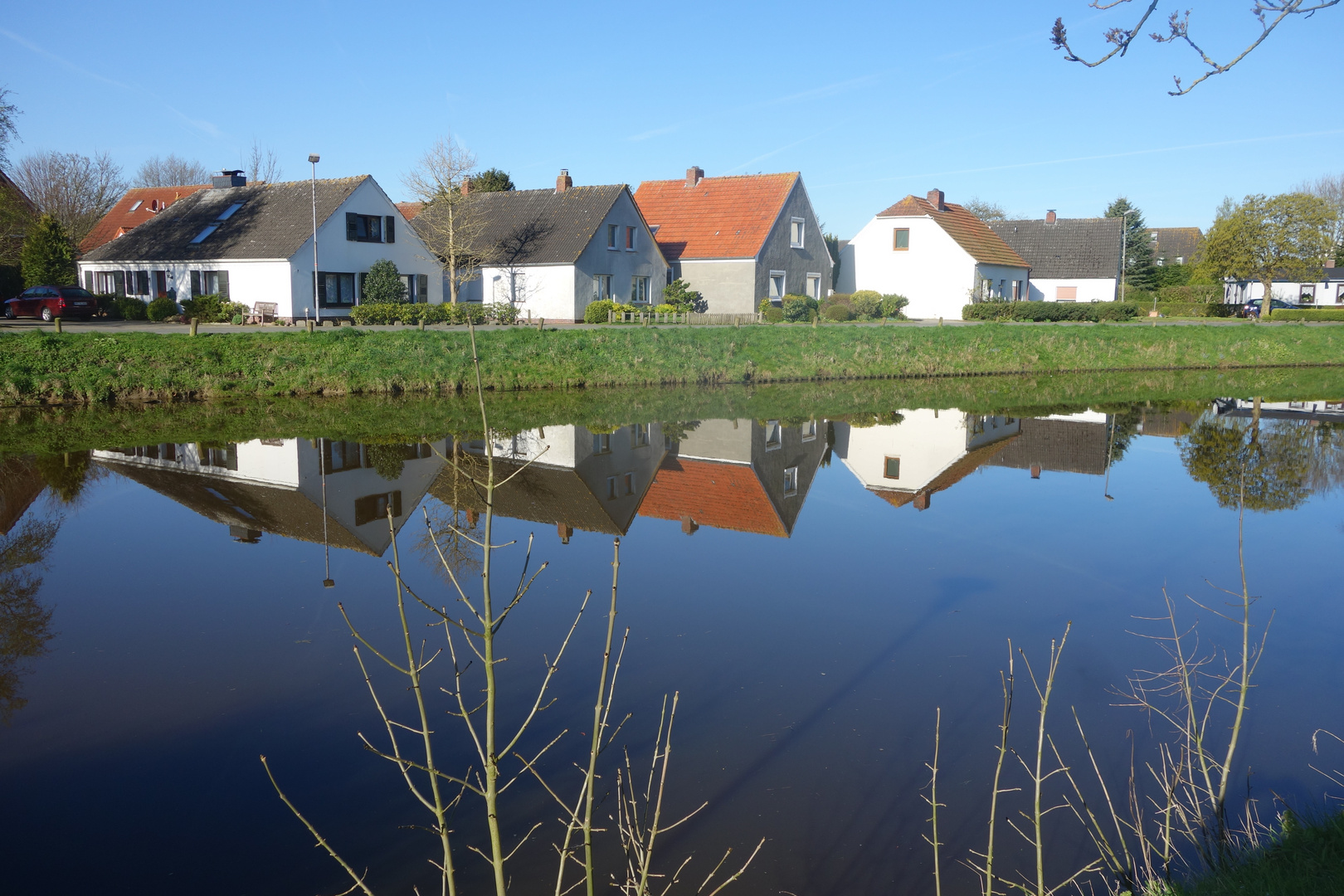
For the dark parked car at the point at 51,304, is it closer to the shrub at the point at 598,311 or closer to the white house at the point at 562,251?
the white house at the point at 562,251

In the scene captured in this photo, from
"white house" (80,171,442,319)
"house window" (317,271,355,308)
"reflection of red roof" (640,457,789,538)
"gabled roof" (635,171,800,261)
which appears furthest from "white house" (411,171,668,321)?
"reflection of red roof" (640,457,789,538)

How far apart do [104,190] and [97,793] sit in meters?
63.2

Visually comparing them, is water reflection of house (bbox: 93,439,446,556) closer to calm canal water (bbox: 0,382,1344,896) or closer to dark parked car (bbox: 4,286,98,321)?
calm canal water (bbox: 0,382,1344,896)

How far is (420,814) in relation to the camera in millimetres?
4391

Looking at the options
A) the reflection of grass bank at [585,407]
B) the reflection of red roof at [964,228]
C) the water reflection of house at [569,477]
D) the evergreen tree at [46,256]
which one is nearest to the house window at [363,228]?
the evergreen tree at [46,256]

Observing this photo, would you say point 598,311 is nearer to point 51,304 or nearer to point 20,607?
point 51,304

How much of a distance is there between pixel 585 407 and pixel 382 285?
1751 cm

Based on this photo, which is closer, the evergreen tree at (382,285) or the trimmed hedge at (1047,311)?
the evergreen tree at (382,285)

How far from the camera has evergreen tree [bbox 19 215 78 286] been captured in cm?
3441

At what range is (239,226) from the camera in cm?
3388

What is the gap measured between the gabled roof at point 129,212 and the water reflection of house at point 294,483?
4341cm

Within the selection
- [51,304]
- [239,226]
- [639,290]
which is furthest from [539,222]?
[51,304]

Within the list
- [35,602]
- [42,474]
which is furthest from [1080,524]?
[42,474]

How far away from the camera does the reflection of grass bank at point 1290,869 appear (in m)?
3.29
